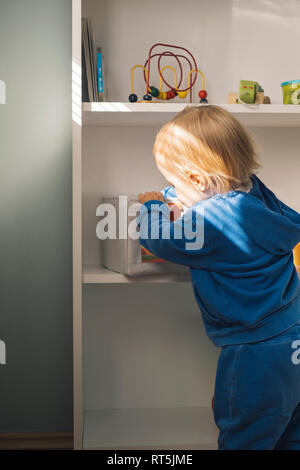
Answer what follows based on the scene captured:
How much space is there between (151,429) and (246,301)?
0.61 m

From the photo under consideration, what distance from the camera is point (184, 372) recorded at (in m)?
1.73

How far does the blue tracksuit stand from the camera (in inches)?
45.6

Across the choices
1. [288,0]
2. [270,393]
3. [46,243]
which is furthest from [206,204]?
[288,0]

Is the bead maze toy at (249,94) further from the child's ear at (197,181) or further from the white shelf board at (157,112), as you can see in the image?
the child's ear at (197,181)

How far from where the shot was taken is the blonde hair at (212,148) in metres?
1.23

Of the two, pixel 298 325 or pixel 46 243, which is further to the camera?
pixel 46 243

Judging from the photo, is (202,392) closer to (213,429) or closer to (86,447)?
(213,429)

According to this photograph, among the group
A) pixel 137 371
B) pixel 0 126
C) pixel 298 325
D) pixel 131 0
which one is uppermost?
pixel 131 0

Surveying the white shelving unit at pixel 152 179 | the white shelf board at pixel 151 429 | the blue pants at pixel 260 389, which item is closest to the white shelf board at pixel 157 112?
the white shelving unit at pixel 152 179

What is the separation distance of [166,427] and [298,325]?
1.91 ft

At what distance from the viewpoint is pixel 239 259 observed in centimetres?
118

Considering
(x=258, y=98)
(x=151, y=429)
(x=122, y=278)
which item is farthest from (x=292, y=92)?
(x=151, y=429)

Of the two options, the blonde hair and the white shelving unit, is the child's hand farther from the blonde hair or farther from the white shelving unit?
the white shelving unit

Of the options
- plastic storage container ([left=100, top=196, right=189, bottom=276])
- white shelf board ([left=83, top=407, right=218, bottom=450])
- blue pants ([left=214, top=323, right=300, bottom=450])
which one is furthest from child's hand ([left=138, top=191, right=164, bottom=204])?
white shelf board ([left=83, top=407, right=218, bottom=450])
